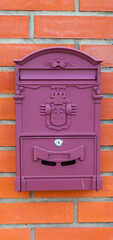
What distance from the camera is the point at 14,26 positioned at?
40.6 inches

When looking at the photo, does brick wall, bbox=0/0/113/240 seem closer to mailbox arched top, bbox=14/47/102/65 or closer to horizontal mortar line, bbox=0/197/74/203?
Answer: horizontal mortar line, bbox=0/197/74/203

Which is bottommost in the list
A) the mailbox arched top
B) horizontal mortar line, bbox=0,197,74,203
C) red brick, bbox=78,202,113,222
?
red brick, bbox=78,202,113,222

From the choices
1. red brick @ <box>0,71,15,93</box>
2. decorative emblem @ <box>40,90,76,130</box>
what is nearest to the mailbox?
decorative emblem @ <box>40,90,76,130</box>

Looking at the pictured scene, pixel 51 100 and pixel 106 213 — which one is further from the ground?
pixel 51 100

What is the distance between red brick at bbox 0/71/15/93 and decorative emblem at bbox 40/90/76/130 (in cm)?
19

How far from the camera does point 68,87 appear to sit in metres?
0.95

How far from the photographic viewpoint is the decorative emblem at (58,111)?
94 cm

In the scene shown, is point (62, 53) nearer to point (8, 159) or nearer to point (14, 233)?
point (8, 159)

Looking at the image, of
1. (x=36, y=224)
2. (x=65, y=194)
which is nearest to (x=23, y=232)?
(x=36, y=224)

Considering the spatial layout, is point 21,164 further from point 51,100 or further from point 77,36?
point 77,36

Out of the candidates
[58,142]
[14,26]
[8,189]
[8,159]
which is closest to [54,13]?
[14,26]

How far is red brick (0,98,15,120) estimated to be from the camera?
3.44 feet

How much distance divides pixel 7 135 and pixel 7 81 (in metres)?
0.23

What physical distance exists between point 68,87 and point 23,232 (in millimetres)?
674
